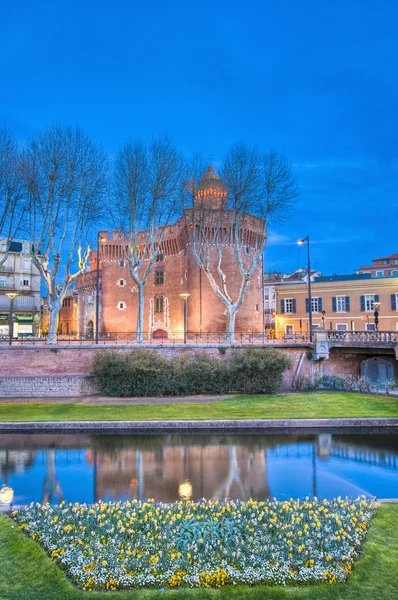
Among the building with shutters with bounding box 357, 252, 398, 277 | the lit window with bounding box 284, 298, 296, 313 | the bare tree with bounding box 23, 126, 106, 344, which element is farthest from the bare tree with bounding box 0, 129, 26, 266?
the building with shutters with bounding box 357, 252, 398, 277

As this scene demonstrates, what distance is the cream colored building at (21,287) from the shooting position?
47.5 m

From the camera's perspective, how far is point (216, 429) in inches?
659

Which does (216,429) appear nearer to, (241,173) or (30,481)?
(30,481)

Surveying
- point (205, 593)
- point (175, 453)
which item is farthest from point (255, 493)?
point (205, 593)

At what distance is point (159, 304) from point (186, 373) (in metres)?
17.3

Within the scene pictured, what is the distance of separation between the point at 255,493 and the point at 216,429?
5.99 meters

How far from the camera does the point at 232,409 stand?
19688 mm

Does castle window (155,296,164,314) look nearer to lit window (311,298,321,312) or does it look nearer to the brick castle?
the brick castle

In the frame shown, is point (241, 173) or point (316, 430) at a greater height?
point (241, 173)

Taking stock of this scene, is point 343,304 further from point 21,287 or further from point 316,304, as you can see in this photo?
point 21,287

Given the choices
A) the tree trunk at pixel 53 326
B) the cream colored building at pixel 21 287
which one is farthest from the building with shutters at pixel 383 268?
the tree trunk at pixel 53 326

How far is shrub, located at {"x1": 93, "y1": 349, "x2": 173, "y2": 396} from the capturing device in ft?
76.3

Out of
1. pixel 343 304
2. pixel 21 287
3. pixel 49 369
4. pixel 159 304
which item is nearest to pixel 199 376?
pixel 49 369

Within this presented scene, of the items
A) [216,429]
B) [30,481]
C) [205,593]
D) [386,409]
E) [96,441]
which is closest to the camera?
[205,593]
